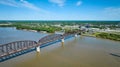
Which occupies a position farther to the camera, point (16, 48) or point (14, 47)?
point (16, 48)

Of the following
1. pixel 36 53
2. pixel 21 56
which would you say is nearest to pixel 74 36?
pixel 36 53

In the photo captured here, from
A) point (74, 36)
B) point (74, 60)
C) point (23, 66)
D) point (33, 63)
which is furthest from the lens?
point (74, 36)

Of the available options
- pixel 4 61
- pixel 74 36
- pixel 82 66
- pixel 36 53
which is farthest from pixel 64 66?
pixel 74 36

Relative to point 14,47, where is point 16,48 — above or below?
below

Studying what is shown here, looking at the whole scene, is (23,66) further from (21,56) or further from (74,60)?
(74,60)

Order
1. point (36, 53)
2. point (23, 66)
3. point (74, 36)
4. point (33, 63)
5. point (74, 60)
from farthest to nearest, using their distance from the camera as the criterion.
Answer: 1. point (74, 36)
2. point (36, 53)
3. point (74, 60)
4. point (33, 63)
5. point (23, 66)

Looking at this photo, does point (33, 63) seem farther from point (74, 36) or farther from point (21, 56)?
point (74, 36)

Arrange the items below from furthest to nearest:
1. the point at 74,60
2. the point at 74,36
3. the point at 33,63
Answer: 1. the point at 74,36
2. the point at 74,60
3. the point at 33,63

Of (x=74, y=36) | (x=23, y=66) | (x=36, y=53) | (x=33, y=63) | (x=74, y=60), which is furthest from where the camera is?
(x=74, y=36)

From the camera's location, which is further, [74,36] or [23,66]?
[74,36]
